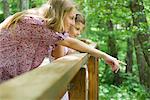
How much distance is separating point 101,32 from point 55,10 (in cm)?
841

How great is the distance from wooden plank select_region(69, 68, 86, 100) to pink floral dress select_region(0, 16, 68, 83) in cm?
28

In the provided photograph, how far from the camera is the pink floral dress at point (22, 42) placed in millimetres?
2033

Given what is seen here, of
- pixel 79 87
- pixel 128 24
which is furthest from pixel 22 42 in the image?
pixel 128 24

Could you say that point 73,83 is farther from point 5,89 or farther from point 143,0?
point 143,0

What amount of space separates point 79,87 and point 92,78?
77cm

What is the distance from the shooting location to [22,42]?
2.04 meters

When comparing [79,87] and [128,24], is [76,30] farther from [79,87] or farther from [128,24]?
[128,24]

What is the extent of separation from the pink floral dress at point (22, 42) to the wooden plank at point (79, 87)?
11.2 inches

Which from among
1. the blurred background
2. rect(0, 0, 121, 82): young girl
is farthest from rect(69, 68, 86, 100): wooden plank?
the blurred background

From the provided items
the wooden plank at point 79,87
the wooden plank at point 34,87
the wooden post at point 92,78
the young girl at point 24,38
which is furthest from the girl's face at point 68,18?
the wooden plank at point 34,87

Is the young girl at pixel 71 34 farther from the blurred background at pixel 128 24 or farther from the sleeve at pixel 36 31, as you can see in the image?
the blurred background at pixel 128 24

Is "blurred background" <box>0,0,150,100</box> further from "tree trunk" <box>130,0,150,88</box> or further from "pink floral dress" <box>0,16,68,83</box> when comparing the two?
"pink floral dress" <box>0,16,68,83</box>

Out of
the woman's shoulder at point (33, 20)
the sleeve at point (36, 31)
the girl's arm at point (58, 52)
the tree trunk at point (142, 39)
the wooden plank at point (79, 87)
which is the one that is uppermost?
the woman's shoulder at point (33, 20)

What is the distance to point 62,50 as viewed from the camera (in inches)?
88.8
